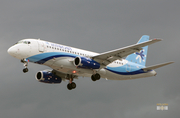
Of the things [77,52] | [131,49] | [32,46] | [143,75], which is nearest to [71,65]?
[77,52]

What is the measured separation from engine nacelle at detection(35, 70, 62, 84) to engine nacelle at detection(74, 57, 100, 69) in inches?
331

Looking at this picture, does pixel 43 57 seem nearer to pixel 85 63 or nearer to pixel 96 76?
pixel 85 63

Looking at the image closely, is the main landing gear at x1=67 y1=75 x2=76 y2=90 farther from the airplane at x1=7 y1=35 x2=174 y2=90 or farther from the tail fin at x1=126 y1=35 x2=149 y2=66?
the tail fin at x1=126 y1=35 x2=149 y2=66

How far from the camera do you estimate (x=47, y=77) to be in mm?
46906

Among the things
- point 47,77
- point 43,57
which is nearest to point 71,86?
point 47,77

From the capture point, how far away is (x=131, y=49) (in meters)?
40.5

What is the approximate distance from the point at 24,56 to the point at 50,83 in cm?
1063

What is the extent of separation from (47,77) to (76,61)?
28.4 ft

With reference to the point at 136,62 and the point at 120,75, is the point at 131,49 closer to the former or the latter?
the point at 120,75

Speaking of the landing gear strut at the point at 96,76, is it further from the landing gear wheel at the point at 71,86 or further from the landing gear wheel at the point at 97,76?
the landing gear wheel at the point at 71,86

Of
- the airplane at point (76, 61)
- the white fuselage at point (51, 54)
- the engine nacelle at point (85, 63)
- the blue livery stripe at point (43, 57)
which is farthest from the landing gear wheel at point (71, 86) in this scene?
the blue livery stripe at point (43, 57)

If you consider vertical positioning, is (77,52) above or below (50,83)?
above

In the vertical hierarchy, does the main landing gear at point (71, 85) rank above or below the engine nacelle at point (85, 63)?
below

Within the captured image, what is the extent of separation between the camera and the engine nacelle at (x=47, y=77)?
46781 mm
